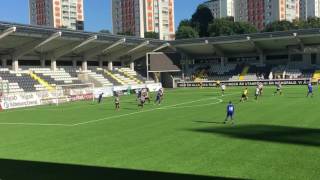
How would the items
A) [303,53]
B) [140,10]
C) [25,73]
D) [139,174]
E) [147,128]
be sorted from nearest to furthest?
[139,174] → [147,128] → [25,73] → [303,53] → [140,10]

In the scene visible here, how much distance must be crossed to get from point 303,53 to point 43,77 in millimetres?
47940

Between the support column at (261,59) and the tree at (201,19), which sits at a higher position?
the tree at (201,19)

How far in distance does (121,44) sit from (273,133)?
192 ft

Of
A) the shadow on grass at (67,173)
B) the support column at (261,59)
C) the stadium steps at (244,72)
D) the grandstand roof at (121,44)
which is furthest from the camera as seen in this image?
the support column at (261,59)

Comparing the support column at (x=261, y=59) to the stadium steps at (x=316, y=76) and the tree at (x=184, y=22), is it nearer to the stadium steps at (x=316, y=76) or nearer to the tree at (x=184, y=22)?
the stadium steps at (x=316, y=76)

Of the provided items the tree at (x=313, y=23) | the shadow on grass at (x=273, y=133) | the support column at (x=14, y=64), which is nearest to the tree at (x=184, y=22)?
the tree at (x=313, y=23)

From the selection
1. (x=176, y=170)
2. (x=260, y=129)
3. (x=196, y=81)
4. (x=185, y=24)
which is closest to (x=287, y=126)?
(x=260, y=129)

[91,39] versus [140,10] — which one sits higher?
[140,10]

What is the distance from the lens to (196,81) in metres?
88.2

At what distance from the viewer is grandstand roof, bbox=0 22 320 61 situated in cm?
6166

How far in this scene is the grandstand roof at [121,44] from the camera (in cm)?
6166

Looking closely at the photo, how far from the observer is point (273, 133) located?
22.0m

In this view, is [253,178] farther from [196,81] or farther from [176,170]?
[196,81]

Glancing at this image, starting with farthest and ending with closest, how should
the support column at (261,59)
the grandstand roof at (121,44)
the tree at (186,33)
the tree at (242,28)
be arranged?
the tree at (186,33) < the tree at (242,28) < the support column at (261,59) < the grandstand roof at (121,44)
